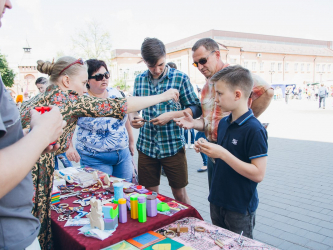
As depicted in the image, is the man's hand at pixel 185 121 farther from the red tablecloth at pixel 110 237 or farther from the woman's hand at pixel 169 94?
the red tablecloth at pixel 110 237

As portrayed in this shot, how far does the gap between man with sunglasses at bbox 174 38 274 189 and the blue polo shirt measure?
46 centimetres

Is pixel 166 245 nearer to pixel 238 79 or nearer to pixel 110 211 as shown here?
pixel 110 211

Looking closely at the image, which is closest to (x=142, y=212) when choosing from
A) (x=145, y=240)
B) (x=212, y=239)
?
(x=145, y=240)

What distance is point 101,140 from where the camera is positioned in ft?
8.78

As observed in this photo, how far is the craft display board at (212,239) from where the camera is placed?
4.50 ft

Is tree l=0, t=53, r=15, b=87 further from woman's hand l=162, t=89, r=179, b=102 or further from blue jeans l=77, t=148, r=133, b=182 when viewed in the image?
woman's hand l=162, t=89, r=179, b=102

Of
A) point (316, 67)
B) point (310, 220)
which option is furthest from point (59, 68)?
point (316, 67)

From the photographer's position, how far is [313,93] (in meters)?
28.0

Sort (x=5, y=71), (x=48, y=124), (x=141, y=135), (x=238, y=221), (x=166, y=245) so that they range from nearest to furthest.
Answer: (x=48, y=124)
(x=166, y=245)
(x=238, y=221)
(x=141, y=135)
(x=5, y=71)

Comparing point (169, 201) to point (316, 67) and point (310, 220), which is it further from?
point (316, 67)

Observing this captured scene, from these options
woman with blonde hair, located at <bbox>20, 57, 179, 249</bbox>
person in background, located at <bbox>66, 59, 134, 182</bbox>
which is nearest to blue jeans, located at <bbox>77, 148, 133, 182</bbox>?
person in background, located at <bbox>66, 59, 134, 182</bbox>

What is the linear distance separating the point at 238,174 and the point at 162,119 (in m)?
0.94

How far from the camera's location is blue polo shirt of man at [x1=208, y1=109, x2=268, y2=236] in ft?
5.43

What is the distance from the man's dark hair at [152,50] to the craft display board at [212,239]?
155 cm
